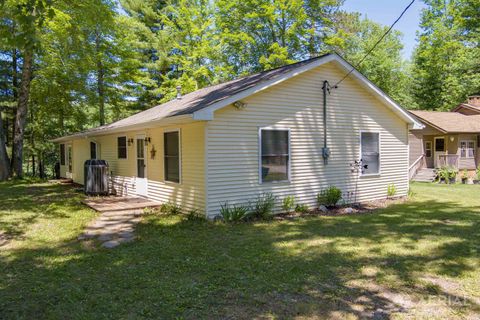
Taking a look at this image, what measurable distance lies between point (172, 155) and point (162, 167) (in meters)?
0.63

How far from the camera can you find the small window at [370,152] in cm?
1058

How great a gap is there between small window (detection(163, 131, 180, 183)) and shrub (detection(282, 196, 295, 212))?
8.81 feet

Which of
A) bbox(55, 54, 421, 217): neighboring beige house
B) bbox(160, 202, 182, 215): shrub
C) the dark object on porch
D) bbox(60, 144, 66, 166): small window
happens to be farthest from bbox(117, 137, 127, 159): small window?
bbox(60, 144, 66, 166): small window

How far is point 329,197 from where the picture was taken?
9.58m

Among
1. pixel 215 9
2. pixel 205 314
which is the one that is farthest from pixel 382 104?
pixel 215 9

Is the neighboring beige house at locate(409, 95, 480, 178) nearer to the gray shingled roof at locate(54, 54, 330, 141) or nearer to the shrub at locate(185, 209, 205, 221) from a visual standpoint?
the gray shingled roof at locate(54, 54, 330, 141)

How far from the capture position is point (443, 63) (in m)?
30.7

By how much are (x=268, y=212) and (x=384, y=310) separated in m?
4.99

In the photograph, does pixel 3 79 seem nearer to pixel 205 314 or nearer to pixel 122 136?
pixel 122 136

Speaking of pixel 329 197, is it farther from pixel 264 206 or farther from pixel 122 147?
pixel 122 147

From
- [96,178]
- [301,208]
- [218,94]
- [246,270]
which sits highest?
[218,94]

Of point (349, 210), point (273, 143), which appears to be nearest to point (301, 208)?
point (349, 210)

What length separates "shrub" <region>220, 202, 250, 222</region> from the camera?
7795 mm

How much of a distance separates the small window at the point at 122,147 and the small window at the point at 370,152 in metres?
7.49
